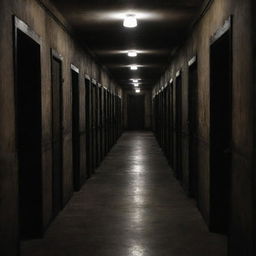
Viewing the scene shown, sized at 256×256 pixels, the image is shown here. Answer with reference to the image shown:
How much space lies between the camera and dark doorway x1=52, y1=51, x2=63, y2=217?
Result: 6.34 m

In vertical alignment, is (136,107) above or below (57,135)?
above

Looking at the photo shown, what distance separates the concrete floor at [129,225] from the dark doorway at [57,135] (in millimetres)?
268

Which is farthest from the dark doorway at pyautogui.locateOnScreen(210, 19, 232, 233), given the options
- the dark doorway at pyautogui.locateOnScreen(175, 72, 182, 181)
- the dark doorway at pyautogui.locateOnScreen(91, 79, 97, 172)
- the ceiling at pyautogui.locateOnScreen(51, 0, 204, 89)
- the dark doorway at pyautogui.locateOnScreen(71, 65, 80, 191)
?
the dark doorway at pyautogui.locateOnScreen(91, 79, 97, 172)

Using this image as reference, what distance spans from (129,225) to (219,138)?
1.57m

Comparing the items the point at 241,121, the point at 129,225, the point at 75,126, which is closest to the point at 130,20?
the point at 75,126

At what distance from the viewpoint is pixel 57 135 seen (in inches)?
263

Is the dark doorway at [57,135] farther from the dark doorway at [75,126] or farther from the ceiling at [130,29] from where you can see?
the dark doorway at [75,126]

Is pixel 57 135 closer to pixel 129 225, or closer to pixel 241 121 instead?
pixel 129 225

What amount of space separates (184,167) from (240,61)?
4880 millimetres

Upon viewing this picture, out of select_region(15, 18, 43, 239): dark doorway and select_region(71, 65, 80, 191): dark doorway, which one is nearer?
select_region(15, 18, 43, 239): dark doorway

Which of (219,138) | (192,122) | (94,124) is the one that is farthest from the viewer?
(94,124)

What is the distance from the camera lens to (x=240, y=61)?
3.86 meters

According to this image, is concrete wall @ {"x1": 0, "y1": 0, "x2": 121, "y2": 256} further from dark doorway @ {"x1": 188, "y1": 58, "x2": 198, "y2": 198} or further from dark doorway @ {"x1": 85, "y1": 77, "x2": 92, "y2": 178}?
dark doorway @ {"x1": 188, "y1": 58, "x2": 198, "y2": 198}

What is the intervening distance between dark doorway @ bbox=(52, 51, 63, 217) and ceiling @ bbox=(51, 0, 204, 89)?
0.78 m
